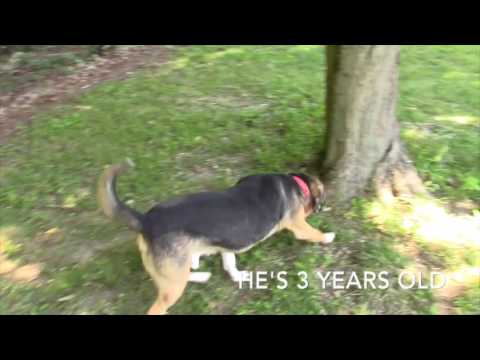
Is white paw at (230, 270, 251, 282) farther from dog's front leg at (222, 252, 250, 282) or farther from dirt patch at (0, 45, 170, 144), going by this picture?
dirt patch at (0, 45, 170, 144)

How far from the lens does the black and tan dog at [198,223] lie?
3570 mm

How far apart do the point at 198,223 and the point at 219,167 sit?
1997 millimetres

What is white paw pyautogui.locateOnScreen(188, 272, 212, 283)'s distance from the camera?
4.20 meters

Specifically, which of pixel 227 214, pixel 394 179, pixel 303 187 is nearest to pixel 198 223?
pixel 227 214

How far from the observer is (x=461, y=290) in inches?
154

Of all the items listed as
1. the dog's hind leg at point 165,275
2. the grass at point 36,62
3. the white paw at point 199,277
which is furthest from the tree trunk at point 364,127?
the grass at point 36,62

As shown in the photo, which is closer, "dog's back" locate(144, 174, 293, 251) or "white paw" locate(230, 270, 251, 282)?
"dog's back" locate(144, 174, 293, 251)

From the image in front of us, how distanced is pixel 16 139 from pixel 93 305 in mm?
3649

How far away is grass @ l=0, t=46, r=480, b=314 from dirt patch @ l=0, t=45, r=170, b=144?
402 millimetres

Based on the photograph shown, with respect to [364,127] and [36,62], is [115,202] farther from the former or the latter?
[36,62]

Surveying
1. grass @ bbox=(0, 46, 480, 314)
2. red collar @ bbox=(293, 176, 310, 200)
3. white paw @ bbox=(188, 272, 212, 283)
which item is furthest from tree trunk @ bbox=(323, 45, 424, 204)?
white paw @ bbox=(188, 272, 212, 283)

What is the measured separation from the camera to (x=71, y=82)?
8375mm
